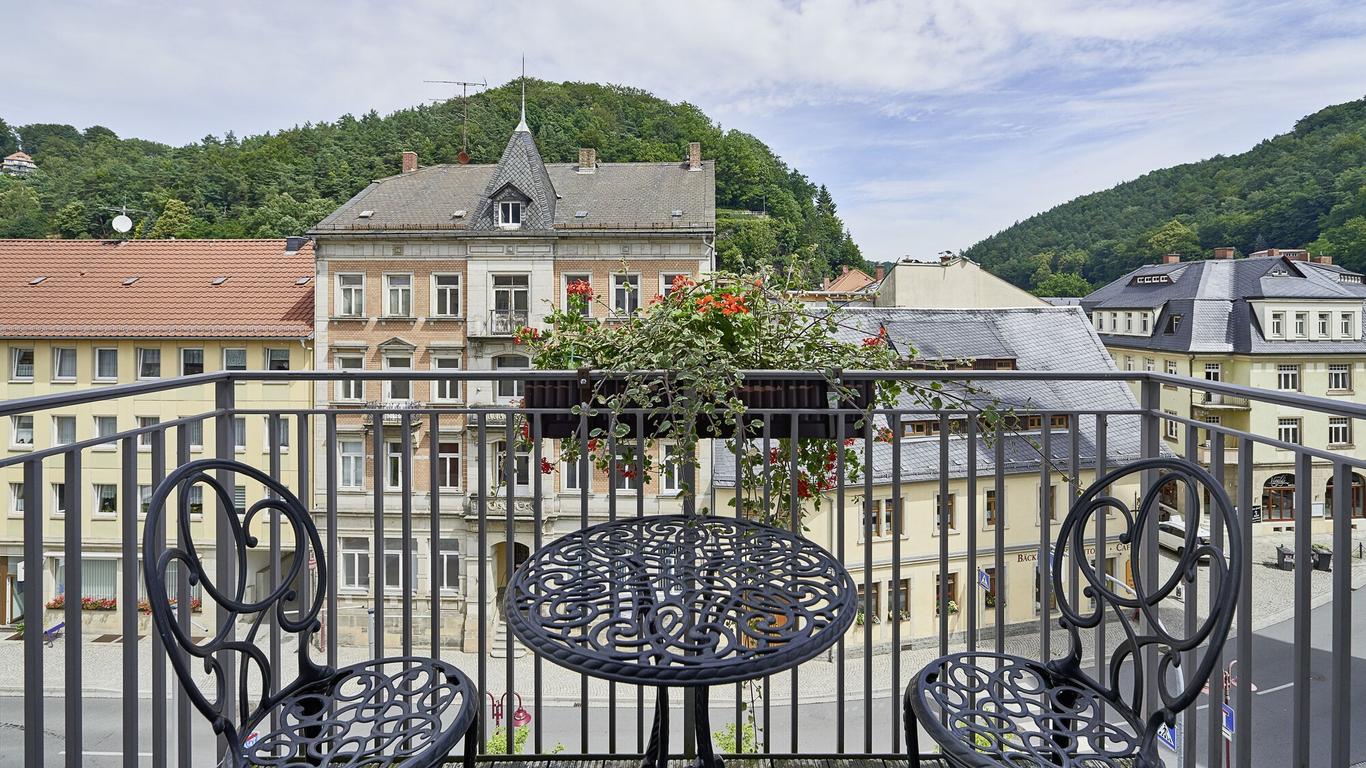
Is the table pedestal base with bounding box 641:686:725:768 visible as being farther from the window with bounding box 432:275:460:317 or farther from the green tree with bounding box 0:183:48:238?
the green tree with bounding box 0:183:48:238

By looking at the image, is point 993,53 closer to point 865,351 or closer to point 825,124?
point 825,124

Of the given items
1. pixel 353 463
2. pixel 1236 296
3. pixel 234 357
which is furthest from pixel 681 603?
pixel 1236 296

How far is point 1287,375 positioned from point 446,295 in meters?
21.7

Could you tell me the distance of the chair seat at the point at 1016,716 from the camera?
3.25 feet

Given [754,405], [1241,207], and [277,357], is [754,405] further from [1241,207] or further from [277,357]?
[1241,207]

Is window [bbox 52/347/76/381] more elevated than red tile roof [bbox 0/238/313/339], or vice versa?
red tile roof [bbox 0/238/313/339]

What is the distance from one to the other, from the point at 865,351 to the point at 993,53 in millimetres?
25482

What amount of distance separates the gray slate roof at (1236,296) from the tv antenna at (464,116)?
18251 mm

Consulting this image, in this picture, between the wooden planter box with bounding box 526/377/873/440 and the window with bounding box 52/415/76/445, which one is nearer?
the window with bounding box 52/415/76/445

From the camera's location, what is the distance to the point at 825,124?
2892 centimetres

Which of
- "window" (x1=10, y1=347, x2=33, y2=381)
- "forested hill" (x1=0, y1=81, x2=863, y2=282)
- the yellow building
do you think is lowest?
"window" (x1=10, y1=347, x2=33, y2=381)

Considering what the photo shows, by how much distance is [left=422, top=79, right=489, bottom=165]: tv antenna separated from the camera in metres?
19.4

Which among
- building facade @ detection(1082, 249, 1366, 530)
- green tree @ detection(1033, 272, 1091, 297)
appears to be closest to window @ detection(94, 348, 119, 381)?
green tree @ detection(1033, 272, 1091, 297)

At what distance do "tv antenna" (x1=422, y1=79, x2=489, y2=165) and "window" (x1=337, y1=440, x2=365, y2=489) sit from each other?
863 centimetres
